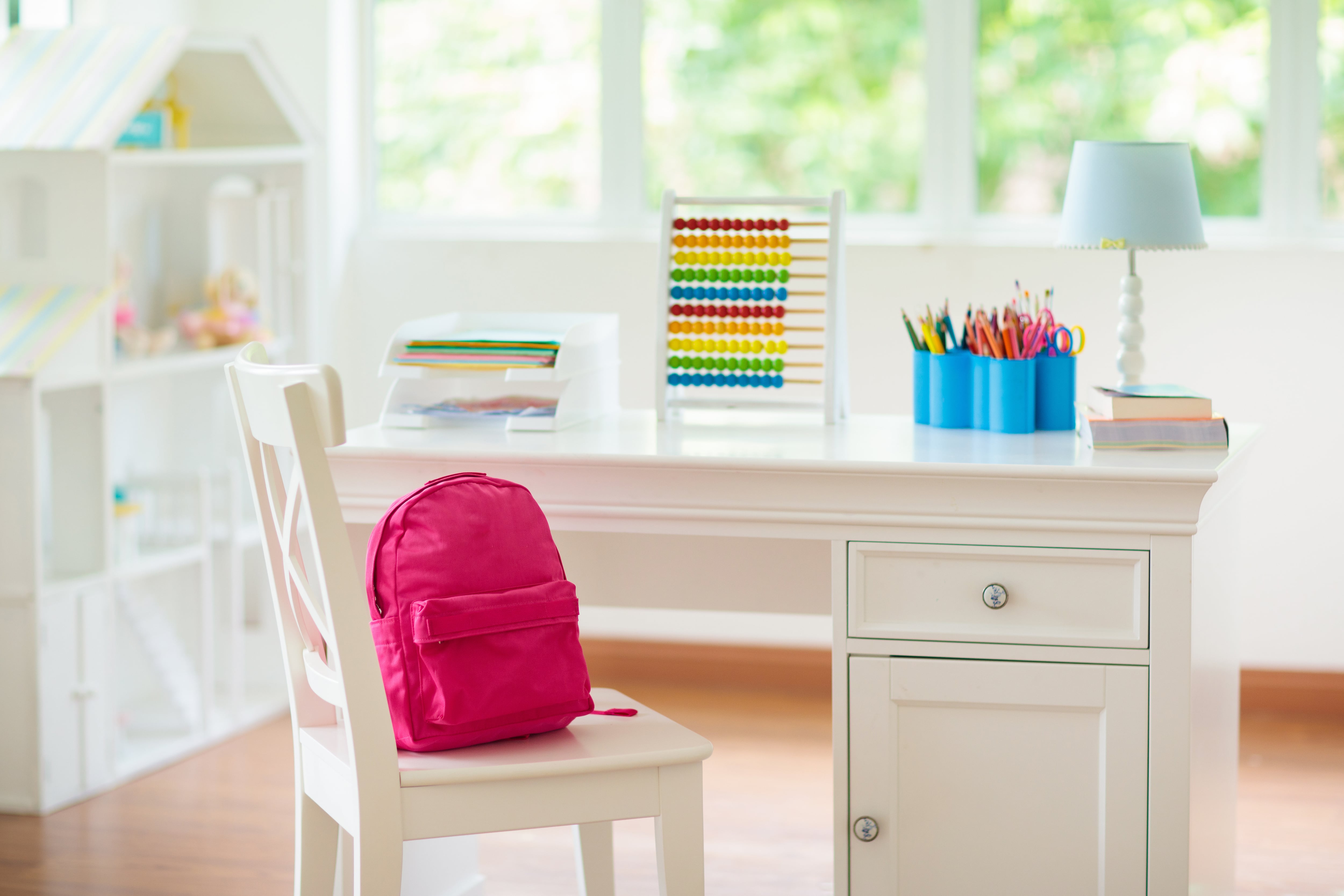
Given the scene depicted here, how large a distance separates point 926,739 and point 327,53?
2.57m

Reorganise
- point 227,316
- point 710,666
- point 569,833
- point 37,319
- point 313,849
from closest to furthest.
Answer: point 313,849 → point 569,833 → point 37,319 → point 227,316 → point 710,666

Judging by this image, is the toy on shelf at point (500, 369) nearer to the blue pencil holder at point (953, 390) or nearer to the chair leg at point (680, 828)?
the blue pencil holder at point (953, 390)

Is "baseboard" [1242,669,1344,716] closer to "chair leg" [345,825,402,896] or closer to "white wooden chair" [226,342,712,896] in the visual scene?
"white wooden chair" [226,342,712,896]

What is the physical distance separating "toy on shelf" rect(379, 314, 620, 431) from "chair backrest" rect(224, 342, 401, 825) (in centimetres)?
47

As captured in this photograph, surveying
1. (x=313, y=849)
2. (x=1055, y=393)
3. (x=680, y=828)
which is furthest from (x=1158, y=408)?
(x=313, y=849)

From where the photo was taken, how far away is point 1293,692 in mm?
3410

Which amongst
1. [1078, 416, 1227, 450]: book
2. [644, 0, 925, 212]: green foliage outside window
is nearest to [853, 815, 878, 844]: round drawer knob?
[1078, 416, 1227, 450]: book

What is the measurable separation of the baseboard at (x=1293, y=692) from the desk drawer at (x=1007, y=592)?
1837 millimetres

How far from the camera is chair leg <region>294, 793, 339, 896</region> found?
172 cm

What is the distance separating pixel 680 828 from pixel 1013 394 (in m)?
0.78

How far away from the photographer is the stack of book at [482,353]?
83.6 inches

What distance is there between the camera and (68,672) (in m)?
2.80

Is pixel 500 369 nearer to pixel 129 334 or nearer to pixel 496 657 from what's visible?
pixel 496 657

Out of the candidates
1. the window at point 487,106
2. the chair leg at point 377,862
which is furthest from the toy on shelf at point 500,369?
the window at point 487,106
